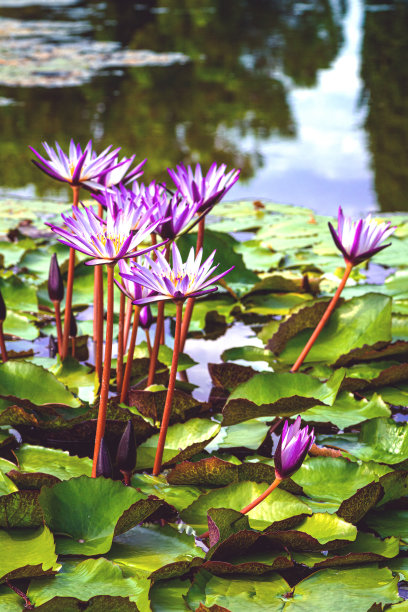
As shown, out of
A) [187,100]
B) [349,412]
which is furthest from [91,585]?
[187,100]

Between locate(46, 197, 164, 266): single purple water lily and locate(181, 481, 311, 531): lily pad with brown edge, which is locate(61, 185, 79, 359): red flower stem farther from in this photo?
locate(181, 481, 311, 531): lily pad with brown edge

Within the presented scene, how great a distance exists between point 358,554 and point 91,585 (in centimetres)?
42

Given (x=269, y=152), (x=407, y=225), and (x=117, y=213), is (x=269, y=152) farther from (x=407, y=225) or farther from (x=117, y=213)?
(x=117, y=213)

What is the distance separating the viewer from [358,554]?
112 cm

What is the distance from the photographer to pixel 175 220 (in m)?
1.33

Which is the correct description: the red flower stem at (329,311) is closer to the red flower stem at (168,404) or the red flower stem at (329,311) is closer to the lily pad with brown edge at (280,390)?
the lily pad with brown edge at (280,390)

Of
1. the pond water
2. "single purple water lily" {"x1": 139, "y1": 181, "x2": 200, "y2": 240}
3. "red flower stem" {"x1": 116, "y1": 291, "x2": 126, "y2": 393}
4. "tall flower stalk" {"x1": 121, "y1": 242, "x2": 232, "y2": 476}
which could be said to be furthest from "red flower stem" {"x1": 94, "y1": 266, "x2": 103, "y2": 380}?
the pond water

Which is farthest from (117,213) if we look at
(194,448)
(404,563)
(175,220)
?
(404,563)

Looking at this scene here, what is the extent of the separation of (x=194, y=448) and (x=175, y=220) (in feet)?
1.45

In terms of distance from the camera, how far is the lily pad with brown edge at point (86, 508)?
117 cm

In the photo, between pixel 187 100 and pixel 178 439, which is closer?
A: pixel 178 439

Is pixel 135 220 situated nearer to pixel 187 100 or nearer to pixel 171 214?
pixel 171 214

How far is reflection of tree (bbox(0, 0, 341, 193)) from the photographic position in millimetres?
5339

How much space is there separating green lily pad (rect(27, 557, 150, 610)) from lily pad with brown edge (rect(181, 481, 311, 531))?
0.18 meters
